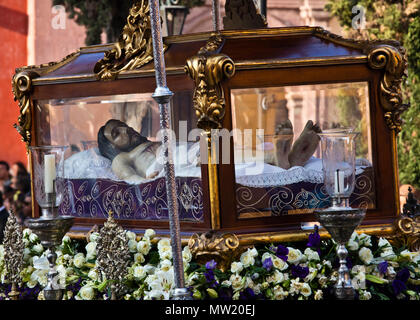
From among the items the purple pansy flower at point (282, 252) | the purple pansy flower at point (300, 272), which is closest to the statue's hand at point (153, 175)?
the purple pansy flower at point (282, 252)

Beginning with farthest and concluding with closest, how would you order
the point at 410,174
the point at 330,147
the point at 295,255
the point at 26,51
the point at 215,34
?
the point at 26,51 < the point at 410,174 < the point at 215,34 < the point at 295,255 < the point at 330,147

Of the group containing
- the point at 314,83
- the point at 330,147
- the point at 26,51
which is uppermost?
the point at 26,51

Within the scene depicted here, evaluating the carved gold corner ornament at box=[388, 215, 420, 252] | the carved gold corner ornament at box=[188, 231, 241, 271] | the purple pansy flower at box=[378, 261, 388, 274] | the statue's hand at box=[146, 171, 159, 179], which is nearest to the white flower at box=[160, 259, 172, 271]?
the carved gold corner ornament at box=[188, 231, 241, 271]

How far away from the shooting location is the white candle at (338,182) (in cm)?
430

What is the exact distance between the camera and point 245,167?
4.82 metres

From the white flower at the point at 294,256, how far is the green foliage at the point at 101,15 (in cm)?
670

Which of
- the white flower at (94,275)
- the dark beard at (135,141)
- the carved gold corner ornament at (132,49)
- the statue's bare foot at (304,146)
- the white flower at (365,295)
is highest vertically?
the carved gold corner ornament at (132,49)

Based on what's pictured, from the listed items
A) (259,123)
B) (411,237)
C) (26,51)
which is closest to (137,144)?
(259,123)

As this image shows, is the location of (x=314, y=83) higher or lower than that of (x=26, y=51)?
lower

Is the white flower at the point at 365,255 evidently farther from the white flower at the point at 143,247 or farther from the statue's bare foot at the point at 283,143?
the white flower at the point at 143,247
